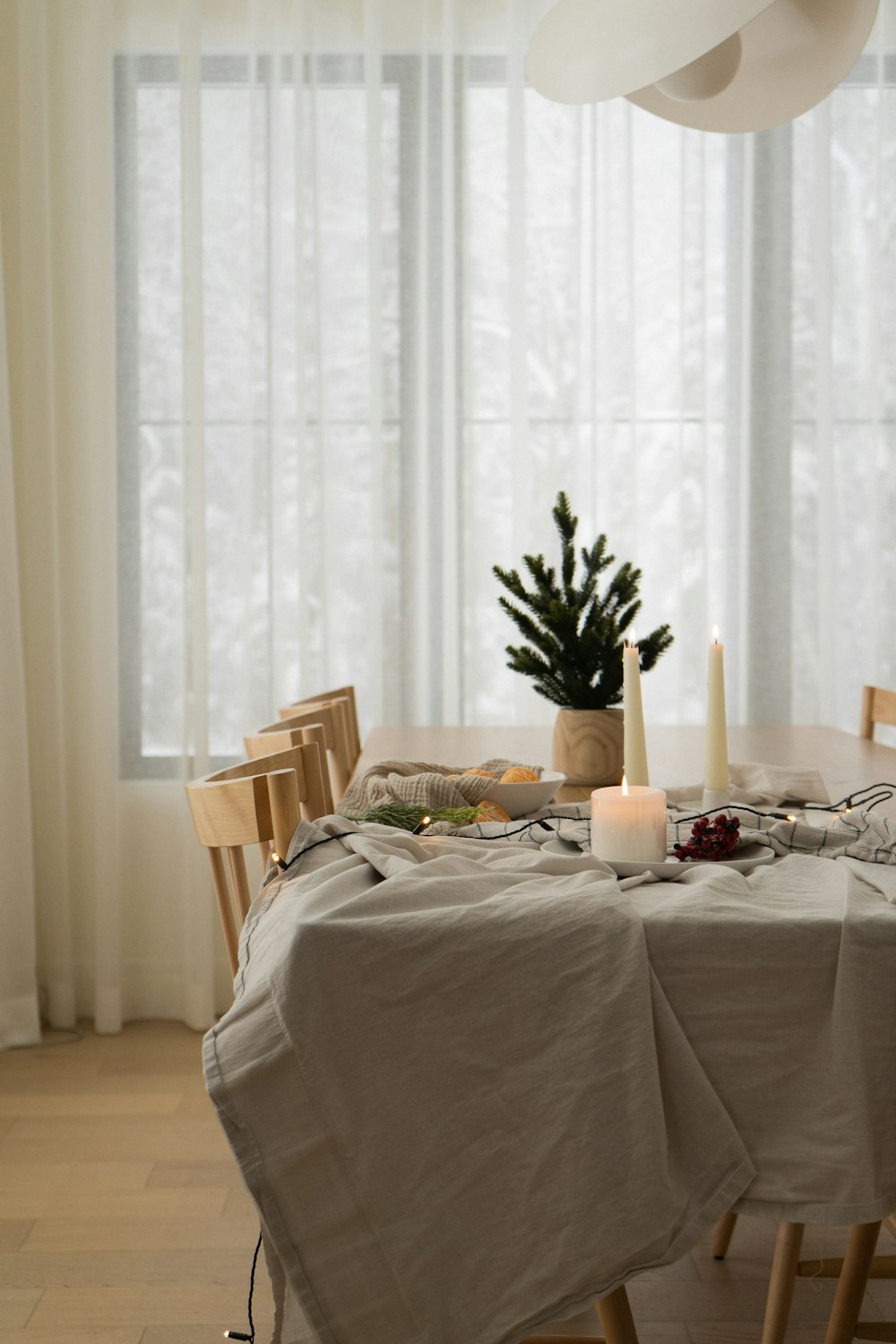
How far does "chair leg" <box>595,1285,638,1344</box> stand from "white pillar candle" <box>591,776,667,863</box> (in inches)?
13.3

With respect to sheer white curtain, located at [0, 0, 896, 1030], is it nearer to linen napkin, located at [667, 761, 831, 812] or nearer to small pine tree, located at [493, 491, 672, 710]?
small pine tree, located at [493, 491, 672, 710]

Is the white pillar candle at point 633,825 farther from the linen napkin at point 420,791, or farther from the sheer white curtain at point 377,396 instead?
the sheer white curtain at point 377,396

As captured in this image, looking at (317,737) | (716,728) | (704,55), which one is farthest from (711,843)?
(704,55)

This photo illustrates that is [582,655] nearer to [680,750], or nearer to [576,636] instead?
[576,636]

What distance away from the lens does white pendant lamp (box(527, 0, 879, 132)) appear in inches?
48.4

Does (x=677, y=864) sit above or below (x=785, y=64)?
below

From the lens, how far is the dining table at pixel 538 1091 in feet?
2.59

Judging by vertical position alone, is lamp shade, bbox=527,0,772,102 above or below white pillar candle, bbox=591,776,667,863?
above

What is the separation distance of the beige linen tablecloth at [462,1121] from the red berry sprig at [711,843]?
222 mm

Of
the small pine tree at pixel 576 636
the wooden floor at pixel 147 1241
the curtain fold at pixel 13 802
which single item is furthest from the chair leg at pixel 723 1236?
the curtain fold at pixel 13 802

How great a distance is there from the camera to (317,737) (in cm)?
158

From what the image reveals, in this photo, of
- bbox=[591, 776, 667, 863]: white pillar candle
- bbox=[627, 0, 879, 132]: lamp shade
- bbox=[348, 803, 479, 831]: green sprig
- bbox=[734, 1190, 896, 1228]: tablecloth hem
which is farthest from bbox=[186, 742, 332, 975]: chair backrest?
bbox=[627, 0, 879, 132]: lamp shade

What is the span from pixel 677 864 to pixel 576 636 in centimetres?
56

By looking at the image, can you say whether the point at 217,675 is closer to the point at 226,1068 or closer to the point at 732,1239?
the point at 732,1239
